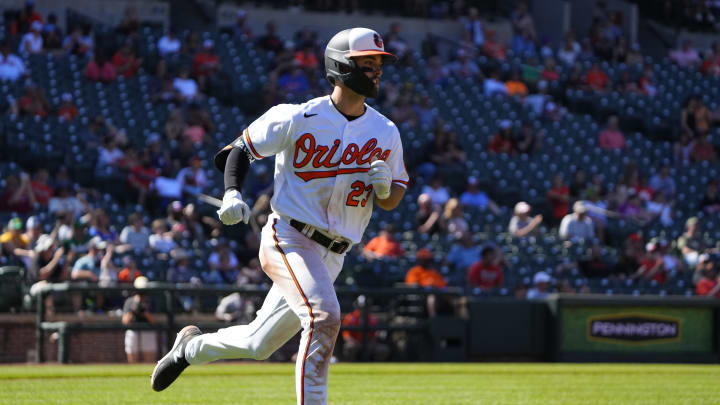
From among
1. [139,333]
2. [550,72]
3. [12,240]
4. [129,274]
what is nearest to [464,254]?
[129,274]

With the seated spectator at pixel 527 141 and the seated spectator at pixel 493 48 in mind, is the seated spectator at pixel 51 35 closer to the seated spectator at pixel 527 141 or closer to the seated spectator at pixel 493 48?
the seated spectator at pixel 527 141

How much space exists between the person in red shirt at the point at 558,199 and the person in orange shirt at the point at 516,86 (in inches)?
139

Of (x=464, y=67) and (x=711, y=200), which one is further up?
(x=464, y=67)

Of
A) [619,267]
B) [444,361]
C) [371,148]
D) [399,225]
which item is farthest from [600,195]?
[371,148]

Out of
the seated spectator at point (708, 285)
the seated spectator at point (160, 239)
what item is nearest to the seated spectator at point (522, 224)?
the seated spectator at point (708, 285)

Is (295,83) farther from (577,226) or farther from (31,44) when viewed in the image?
(577,226)

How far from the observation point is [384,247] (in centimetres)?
1486

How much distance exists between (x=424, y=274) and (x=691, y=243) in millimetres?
5492

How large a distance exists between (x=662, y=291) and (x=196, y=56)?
325 inches

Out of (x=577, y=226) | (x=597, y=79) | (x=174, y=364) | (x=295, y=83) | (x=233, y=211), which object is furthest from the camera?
(x=597, y=79)

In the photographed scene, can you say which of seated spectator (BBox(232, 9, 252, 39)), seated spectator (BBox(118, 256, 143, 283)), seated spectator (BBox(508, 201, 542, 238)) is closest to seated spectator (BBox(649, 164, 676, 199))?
seated spectator (BBox(508, 201, 542, 238))

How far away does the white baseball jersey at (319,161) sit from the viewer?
5.60 meters

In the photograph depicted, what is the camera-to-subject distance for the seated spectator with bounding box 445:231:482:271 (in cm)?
1502

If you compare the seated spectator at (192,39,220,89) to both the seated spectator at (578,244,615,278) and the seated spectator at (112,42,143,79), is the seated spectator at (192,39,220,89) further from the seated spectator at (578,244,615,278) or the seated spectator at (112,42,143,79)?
the seated spectator at (578,244,615,278)
